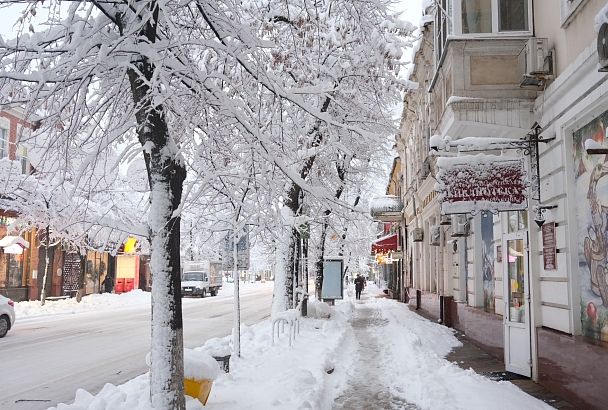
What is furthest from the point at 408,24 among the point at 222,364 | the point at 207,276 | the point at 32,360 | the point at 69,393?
the point at 207,276

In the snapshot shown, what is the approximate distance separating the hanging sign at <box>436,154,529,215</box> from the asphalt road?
6813 mm

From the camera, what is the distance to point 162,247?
605 cm

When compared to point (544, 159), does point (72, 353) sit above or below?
below

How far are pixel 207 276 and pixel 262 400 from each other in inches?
1494

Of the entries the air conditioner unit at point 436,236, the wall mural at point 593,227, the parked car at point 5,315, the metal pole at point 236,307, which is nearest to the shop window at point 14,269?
the parked car at point 5,315

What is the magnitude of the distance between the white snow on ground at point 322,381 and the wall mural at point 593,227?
4.59ft

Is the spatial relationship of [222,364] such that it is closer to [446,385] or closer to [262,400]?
[262,400]

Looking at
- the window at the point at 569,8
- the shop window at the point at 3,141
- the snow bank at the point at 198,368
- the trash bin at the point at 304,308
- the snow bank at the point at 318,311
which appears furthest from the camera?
the shop window at the point at 3,141

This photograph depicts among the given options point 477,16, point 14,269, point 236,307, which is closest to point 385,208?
point 14,269

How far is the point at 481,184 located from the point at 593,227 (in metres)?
1.88

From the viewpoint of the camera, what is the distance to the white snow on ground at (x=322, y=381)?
23.4 ft

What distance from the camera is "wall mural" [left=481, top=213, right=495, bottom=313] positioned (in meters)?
13.6

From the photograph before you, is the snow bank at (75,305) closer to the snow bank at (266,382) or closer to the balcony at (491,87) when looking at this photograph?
the snow bank at (266,382)

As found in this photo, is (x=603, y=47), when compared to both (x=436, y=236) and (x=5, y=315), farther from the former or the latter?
(x=5, y=315)
